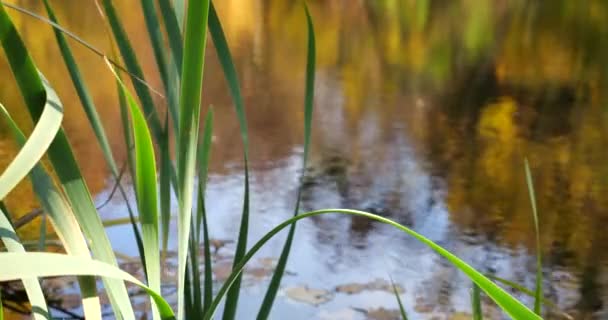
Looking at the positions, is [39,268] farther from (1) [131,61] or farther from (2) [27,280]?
(1) [131,61]

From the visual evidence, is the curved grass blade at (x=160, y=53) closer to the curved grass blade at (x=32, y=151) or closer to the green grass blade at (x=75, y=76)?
the green grass blade at (x=75, y=76)

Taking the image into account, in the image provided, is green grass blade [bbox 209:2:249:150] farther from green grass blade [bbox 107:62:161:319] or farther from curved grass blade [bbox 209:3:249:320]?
green grass blade [bbox 107:62:161:319]

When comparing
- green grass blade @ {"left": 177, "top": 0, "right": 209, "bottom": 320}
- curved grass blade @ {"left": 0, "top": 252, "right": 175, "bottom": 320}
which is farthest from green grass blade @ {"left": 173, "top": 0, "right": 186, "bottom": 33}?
curved grass blade @ {"left": 0, "top": 252, "right": 175, "bottom": 320}

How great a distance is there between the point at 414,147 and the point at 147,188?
6.73ft

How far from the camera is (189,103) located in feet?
1.48

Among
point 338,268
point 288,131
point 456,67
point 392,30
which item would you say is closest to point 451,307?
point 338,268

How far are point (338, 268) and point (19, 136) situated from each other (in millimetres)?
1083

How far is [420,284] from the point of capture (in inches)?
55.5

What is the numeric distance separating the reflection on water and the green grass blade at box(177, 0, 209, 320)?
0.85 meters

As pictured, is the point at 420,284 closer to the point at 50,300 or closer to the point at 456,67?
Result: the point at 50,300

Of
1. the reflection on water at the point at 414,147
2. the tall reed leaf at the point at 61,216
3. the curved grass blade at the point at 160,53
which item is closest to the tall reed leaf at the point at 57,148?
the tall reed leaf at the point at 61,216

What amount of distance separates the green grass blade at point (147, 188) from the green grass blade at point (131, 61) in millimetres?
136

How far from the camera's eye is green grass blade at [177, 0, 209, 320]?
420mm

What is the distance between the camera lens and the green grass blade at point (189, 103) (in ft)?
1.38
